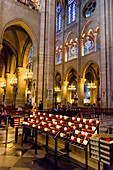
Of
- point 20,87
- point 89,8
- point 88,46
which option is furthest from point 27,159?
point 89,8

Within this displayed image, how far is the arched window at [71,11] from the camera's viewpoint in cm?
A: 2656

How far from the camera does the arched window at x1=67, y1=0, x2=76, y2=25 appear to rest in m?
26.6

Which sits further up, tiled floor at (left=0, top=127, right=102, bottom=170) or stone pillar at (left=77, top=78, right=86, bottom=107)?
stone pillar at (left=77, top=78, right=86, bottom=107)

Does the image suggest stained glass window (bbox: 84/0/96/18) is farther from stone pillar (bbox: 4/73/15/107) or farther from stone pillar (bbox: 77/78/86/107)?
stone pillar (bbox: 4/73/15/107)

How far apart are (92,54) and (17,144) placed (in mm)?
19211

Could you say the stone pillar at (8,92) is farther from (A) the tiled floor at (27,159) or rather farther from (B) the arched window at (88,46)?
(A) the tiled floor at (27,159)

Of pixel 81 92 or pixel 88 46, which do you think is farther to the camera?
pixel 88 46

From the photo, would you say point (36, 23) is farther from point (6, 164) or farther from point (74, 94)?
point (74, 94)

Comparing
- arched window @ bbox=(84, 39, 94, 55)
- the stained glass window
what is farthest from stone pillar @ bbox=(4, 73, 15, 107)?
the stained glass window

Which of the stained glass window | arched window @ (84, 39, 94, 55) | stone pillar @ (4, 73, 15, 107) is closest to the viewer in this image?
stone pillar @ (4, 73, 15, 107)

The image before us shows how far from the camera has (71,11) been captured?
27203 mm

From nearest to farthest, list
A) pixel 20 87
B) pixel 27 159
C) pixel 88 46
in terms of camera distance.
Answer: pixel 27 159 < pixel 20 87 < pixel 88 46

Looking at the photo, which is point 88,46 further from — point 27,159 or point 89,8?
point 27,159

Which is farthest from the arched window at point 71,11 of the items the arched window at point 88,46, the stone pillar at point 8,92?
the stone pillar at point 8,92
